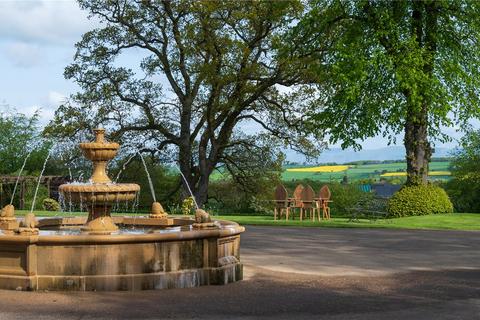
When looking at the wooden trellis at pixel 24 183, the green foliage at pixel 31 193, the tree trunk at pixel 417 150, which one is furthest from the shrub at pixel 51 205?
the tree trunk at pixel 417 150

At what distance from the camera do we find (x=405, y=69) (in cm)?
2820

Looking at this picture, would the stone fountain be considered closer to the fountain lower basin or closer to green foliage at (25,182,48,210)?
the fountain lower basin

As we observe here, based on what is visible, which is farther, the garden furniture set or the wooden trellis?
the wooden trellis

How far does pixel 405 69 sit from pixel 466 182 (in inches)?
657

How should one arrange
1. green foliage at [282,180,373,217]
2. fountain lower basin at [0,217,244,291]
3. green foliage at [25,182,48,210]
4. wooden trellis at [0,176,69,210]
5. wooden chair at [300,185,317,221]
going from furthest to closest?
green foliage at [282,180,373,217] < green foliage at [25,182,48,210] < wooden trellis at [0,176,69,210] < wooden chair at [300,185,317,221] < fountain lower basin at [0,217,244,291]

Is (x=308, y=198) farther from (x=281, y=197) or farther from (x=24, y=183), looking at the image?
(x=24, y=183)

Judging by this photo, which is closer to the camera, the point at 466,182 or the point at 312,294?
the point at 312,294

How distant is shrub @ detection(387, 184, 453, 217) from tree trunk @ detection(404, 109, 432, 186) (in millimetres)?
527

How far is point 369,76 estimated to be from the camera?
29.6m

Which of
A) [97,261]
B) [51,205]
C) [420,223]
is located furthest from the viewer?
[51,205]

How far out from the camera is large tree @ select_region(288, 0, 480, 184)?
94.4ft

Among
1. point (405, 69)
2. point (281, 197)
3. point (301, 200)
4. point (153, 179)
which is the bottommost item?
point (301, 200)

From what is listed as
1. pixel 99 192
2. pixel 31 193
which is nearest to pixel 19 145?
pixel 31 193

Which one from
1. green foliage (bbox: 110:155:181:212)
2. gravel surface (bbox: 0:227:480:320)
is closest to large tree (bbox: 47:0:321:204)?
green foliage (bbox: 110:155:181:212)
